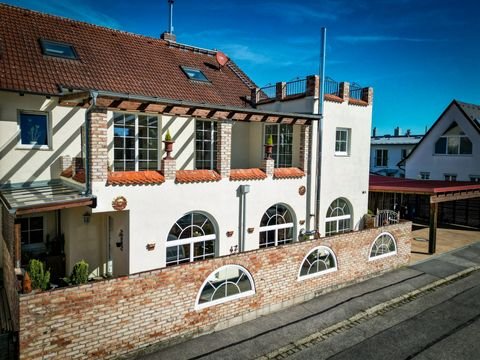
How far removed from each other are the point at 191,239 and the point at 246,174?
2957 millimetres

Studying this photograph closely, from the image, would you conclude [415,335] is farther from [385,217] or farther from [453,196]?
[453,196]

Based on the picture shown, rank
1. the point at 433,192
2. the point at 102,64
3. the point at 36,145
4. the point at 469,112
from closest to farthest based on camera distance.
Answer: the point at 36,145 → the point at 102,64 → the point at 433,192 → the point at 469,112

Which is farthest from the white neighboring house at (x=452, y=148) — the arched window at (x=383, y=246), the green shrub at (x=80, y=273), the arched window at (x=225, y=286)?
the green shrub at (x=80, y=273)

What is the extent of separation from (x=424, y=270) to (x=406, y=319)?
18.0 feet

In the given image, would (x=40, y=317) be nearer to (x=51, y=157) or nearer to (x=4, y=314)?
(x=4, y=314)

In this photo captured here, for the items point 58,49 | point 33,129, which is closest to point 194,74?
point 58,49

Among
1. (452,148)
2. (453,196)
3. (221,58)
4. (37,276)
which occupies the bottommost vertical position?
(37,276)

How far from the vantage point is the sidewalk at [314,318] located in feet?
27.3

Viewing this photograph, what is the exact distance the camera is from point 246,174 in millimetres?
12578

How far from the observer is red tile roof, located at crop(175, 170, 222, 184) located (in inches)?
433

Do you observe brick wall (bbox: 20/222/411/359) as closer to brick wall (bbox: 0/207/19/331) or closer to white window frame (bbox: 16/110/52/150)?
brick wall (bbox: 0/207/19/331)

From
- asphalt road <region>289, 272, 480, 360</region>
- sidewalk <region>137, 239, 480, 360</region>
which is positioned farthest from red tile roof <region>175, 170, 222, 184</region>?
asphalt road <region>289, 272, 480, 360</region>

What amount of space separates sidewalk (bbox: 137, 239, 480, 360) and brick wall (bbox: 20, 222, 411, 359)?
34 cm

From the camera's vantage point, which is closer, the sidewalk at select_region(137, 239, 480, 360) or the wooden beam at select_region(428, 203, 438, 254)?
the sidewalk at select_region(137, 239, 480, 360)
